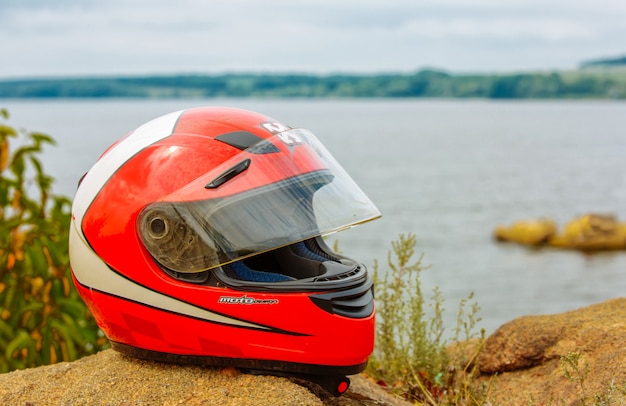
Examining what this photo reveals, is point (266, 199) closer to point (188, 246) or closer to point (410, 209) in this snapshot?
point (188, 246)

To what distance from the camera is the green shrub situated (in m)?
5.84

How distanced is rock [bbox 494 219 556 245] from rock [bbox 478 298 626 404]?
2656 centimetres

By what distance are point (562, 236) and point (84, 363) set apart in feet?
93.9

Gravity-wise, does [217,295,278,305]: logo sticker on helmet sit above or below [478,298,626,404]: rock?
above

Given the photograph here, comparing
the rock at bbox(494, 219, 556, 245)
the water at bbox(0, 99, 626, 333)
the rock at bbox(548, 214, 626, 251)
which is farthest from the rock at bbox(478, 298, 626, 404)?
the rock at bbox(494, 219, 556, 245)

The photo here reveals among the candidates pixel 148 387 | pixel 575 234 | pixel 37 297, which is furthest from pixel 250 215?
pixel 575 234

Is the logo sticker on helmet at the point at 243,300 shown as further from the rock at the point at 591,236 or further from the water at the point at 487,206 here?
the rock at the point at 591,236

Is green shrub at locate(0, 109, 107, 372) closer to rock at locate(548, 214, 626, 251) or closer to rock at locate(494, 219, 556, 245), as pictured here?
rock at locate(548, 214, 626, 251)

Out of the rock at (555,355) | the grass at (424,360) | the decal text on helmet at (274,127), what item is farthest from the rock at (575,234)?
the decal text on helmet at (274,127)

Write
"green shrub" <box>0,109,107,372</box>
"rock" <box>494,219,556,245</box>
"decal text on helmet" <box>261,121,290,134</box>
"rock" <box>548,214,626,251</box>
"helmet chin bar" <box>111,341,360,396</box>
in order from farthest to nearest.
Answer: "rock" <box>494,219,556,245</box> → "rock" <box>548,214,626,251</box> → "green shrub" <box>0,109,107,372</box> → "decal text on helmet" <box>261,121,290,134</box> → "helmet chin bar" <box>111,341,360,396</box>

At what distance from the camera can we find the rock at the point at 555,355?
432cm

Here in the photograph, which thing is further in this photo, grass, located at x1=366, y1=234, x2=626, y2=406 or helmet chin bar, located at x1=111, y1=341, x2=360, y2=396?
grass, located at x1=366, y1=234, x2=626, y2=406

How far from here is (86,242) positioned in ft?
12.9

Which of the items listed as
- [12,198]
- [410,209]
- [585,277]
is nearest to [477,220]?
[410,209]
